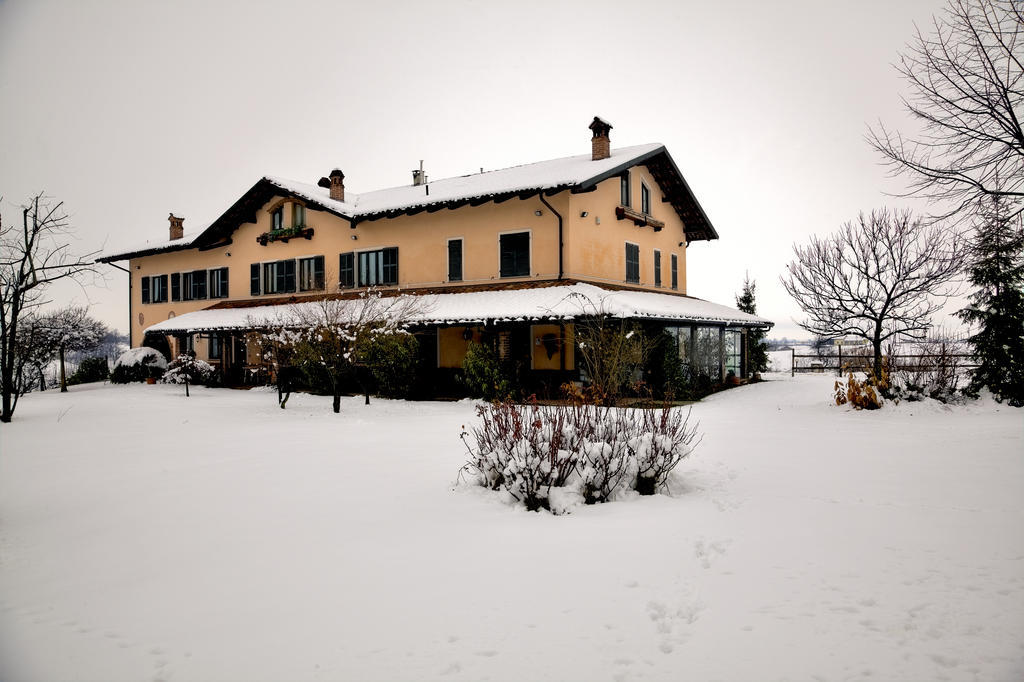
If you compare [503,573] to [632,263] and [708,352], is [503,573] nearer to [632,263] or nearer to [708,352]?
[632,263]

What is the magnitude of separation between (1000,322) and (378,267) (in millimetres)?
18993

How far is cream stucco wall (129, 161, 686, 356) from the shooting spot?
1875 centimetres

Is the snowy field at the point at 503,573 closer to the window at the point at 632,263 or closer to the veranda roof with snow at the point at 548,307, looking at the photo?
the veranda roof with snow at the point at 548,307

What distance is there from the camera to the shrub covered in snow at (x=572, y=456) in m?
6.39

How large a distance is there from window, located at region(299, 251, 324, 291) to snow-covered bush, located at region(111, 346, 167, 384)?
8.44 m

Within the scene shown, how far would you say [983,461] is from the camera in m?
8.31

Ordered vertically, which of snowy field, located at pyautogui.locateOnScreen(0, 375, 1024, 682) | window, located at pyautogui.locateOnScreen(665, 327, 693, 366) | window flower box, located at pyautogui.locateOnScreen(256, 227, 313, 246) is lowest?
snowy field, located at pyautogui.locateOnScreen(0, 375, 1024, 682)

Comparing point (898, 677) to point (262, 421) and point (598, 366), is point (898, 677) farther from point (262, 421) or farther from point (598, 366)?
point (262, 421)

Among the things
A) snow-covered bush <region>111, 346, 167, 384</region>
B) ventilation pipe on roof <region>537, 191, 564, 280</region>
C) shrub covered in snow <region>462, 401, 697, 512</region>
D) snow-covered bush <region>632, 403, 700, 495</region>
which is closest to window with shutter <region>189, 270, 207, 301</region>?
snow-covered bush <region>111, 346, 167, 384</region>

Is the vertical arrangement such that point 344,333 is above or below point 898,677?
above

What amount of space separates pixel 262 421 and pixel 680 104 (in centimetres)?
1443

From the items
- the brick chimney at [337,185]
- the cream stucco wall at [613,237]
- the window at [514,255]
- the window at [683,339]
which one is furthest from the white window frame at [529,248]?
the brick chimney at [337,185]

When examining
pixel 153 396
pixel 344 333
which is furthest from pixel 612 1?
pixel 153 396

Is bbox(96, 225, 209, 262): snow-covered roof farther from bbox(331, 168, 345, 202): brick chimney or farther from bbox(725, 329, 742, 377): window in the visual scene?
bbox(725, 329, 742, 377): window
